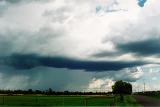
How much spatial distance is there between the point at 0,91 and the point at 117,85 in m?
59.8

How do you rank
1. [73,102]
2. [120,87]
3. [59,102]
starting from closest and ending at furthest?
[59,102] < [73,102] < [120,87]

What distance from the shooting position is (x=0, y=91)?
652 feet

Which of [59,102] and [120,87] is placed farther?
[120,87]

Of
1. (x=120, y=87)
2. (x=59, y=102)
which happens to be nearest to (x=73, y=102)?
(x=59, y=102)

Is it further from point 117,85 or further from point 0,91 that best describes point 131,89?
point 0,91

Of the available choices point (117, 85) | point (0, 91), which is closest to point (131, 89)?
point (117, 85)

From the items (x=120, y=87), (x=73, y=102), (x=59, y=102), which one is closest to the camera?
(x=59, y=102)

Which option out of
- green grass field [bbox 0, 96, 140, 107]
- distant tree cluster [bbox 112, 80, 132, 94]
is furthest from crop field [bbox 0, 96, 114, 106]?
distant tree cluster [bbox 112, 80, 132, 94]

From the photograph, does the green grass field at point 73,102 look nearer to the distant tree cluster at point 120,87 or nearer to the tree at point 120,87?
the tree at point 120,87

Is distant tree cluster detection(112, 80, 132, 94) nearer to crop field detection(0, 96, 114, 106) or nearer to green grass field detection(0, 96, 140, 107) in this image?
crop field detection(0, 96, 114, 106)

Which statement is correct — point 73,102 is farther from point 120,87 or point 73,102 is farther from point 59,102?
point 120,87

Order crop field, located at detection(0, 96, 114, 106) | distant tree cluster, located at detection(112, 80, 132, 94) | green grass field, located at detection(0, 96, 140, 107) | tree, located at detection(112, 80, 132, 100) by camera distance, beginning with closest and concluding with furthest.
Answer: green grass field, located at detection(0, 96, 140, 107)
crop field, located at detection(0, 96, 114, 106)
tree, located at detection(112, 80, 132, 100)
distant tree cluster, located at detection(112, 80, 132, 94)

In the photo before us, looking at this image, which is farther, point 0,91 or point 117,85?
point 0,91

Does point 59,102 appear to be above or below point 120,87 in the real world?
below
